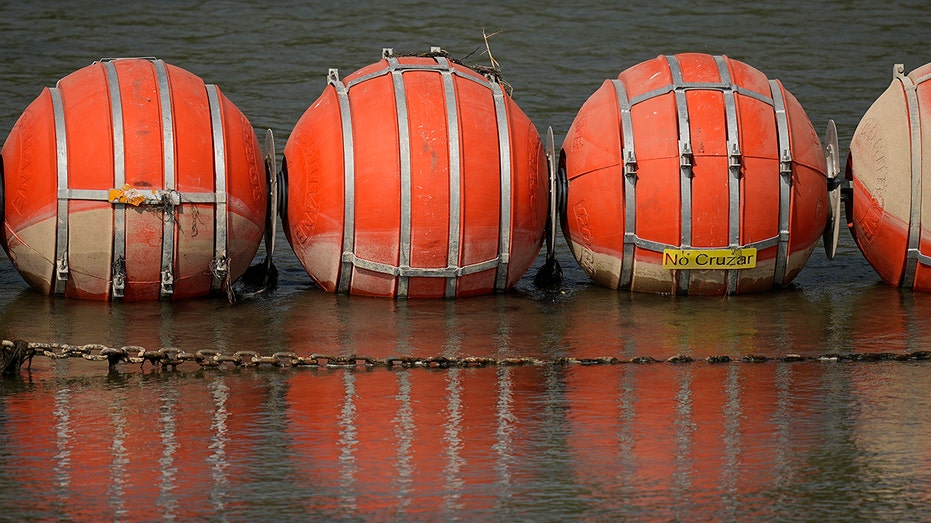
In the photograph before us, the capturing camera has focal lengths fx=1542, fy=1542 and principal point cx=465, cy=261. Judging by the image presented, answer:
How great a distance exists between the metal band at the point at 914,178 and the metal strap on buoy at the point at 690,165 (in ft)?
2.82

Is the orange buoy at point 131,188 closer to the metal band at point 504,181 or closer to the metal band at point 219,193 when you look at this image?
the metal band at point 219,193

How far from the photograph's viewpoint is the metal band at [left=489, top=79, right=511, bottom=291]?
10.0 m

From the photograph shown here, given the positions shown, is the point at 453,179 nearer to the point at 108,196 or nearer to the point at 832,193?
the point at 108,196

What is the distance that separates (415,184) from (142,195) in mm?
1717

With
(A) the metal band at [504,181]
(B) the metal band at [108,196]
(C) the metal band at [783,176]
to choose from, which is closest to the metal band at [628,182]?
(A) the metal band at [504,181]

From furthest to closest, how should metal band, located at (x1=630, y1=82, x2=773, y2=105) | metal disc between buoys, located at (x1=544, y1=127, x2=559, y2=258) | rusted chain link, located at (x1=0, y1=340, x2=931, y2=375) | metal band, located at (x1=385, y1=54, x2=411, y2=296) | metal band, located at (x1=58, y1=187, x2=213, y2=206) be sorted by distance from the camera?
metal disc between buoys, located at (x1=544, y1=127, x2=559, y2=258)
metal band, located at (x1=630, y1=82, x2=773, y2=105)
metal band, located at (x1=385, y1=54, x2=411, y2=296)
metal band, located at (x1=58, y1=187, x2=213, y2=206)
rusted chain link, located at (x1=0, y1=340, x2=931, y2=375)

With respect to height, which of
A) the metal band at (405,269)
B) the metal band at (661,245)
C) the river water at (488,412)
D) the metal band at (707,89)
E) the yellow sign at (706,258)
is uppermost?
the metal band at (707,89)

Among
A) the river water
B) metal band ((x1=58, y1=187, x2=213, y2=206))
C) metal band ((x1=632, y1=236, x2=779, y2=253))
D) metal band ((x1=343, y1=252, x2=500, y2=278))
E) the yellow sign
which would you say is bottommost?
the river water

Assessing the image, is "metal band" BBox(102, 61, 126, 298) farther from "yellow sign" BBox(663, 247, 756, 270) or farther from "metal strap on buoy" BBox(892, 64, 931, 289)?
"metal strap on buoy" BBox(892, 64, 931, 289)

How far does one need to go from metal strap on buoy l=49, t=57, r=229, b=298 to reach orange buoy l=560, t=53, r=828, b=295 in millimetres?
2378

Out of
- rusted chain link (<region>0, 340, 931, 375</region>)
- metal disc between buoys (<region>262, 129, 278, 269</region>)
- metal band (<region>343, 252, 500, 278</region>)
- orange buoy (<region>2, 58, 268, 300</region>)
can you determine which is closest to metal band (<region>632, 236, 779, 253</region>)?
metal band (<region>343, 252, 500, 278</region>)

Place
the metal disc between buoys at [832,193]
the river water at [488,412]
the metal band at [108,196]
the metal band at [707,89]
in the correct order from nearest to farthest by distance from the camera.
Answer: the river water at [488,412] < the metal band at [108,196] < the metal band at [707,89] < the metal disc between buoys at [832,193]

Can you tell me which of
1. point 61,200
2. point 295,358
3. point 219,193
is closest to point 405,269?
point 219,193

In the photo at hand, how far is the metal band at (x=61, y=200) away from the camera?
970 centimetres
